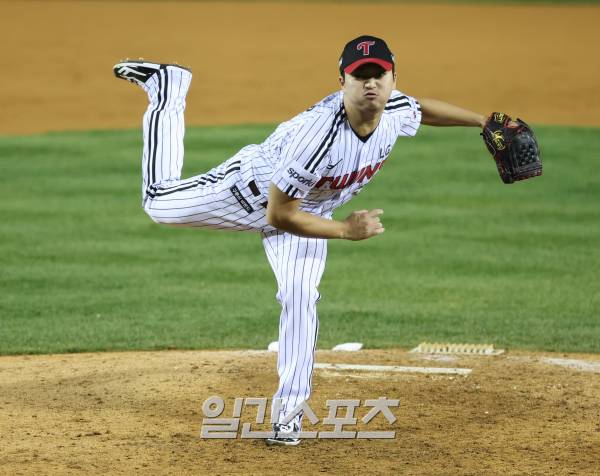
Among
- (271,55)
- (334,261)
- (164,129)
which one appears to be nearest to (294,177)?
(164,129)

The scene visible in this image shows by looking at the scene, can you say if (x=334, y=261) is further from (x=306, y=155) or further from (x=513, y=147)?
(x=306, y=155)

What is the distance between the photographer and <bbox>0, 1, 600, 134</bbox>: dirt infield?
1864cm

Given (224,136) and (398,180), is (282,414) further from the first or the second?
(224,136)

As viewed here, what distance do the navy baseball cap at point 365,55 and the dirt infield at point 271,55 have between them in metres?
12.6

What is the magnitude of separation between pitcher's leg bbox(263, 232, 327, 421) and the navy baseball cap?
3.14 feet

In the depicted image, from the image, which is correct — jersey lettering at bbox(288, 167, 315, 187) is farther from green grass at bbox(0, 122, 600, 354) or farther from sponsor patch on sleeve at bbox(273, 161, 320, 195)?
green grass at bbox(0, 122, 600, 354)

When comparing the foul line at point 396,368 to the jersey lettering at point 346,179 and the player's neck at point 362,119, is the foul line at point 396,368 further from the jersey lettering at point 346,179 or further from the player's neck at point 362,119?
the player's neck at point 362,119

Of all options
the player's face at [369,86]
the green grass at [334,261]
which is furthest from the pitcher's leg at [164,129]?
the green grass at [334,261]

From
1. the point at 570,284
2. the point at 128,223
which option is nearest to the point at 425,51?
the point at 128,223

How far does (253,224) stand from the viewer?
5.62 m

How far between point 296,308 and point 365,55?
1295mm

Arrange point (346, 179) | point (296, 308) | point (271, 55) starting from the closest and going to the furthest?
point (346, 179)
point (296, 308)
point (271, 55)

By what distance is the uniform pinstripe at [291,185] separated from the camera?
4953 mm

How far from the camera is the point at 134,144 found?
15742 mm
